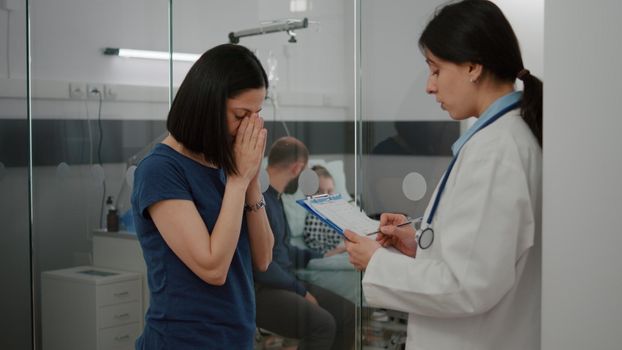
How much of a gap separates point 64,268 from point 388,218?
1873mm

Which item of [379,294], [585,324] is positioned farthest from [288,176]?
[585,324]

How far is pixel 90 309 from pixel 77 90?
36.5 inches

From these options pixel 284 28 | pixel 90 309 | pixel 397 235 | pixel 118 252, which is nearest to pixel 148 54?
pixel 284 28

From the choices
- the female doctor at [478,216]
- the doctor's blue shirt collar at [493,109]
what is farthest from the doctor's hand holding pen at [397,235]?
the doctor's blue shirt collar at [493,109]

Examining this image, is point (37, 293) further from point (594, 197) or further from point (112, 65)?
point (594, 197)

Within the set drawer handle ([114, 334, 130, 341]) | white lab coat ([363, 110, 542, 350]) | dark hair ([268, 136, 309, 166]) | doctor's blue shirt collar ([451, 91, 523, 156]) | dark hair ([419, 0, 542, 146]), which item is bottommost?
drawer handle ([114, 334, 130, 341])

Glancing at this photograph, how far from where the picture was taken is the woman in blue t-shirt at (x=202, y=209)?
1693mm

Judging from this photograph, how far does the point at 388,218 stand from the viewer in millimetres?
1850

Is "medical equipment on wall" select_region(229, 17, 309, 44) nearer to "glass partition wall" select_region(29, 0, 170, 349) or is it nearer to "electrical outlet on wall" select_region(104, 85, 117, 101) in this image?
"glass partition wall" select_region(29, 0, 170, 349)

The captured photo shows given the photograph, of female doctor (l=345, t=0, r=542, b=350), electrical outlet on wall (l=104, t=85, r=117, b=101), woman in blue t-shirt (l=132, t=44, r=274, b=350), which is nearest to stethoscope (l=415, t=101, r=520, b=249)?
female doctor (l=345, t=0, r=542, b=350)

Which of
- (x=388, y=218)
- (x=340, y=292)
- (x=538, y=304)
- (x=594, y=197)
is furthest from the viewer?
(x=340, y=292)

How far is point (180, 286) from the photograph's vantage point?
174 cm

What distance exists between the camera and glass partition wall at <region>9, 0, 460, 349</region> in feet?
9.87

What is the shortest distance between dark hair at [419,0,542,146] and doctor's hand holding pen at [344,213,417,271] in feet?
1.41
